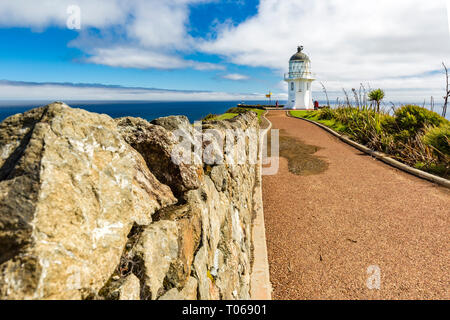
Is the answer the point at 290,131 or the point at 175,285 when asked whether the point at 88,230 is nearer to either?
the point at 175,285

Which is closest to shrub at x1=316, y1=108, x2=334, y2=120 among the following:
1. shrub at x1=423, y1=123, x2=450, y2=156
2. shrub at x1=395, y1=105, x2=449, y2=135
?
shrub at x1=395, y1=105, x2=449, y2=135

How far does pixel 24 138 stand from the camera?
149 cm

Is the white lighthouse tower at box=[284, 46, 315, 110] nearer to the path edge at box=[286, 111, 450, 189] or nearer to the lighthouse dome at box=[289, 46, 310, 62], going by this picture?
the lighthouse dome at box=[289, 46, 310, 62]

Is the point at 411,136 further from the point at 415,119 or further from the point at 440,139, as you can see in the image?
the point at 440,139

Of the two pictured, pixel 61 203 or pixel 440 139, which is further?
pixel 440 139

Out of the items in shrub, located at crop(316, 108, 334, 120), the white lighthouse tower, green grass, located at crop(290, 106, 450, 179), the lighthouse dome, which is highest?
the lighthouse dome

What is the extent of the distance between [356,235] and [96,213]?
16.4 ft

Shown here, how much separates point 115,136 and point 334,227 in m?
4.95

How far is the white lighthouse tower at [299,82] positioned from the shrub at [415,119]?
30341 mm

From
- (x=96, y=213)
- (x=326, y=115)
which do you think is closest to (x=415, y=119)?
(x=326, y=115)

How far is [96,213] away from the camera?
1.45m

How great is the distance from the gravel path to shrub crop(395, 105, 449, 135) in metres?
3.43

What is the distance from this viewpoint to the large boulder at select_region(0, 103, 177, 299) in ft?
3.70
